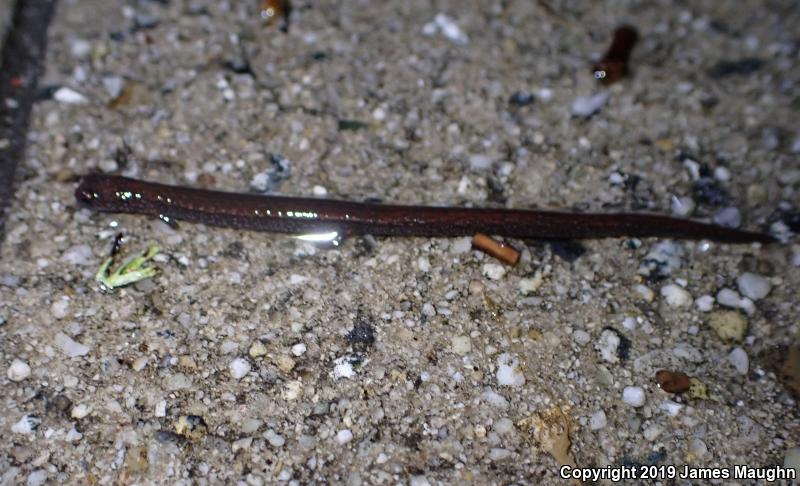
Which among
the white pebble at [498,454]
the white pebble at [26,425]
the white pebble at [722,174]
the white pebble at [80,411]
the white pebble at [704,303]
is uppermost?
the white pebble at [722,174]

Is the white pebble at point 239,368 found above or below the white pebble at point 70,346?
above

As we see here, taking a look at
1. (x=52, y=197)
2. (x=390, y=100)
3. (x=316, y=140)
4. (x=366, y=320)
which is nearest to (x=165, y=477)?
(x=366, y=320)

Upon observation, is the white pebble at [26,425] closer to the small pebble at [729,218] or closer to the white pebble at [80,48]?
the white pebble at [80,48]

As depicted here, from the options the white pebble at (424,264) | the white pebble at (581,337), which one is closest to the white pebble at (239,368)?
the white pebble at (424,264)

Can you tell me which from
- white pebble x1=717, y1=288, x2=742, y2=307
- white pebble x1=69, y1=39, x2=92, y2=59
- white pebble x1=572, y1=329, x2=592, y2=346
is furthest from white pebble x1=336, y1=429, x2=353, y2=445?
white pebble x1=69, y1=39, x2=92, y2=59

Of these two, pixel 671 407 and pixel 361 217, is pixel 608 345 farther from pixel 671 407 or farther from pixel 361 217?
pixel 361 217

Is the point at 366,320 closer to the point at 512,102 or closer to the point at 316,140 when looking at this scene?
the point at 316,140
